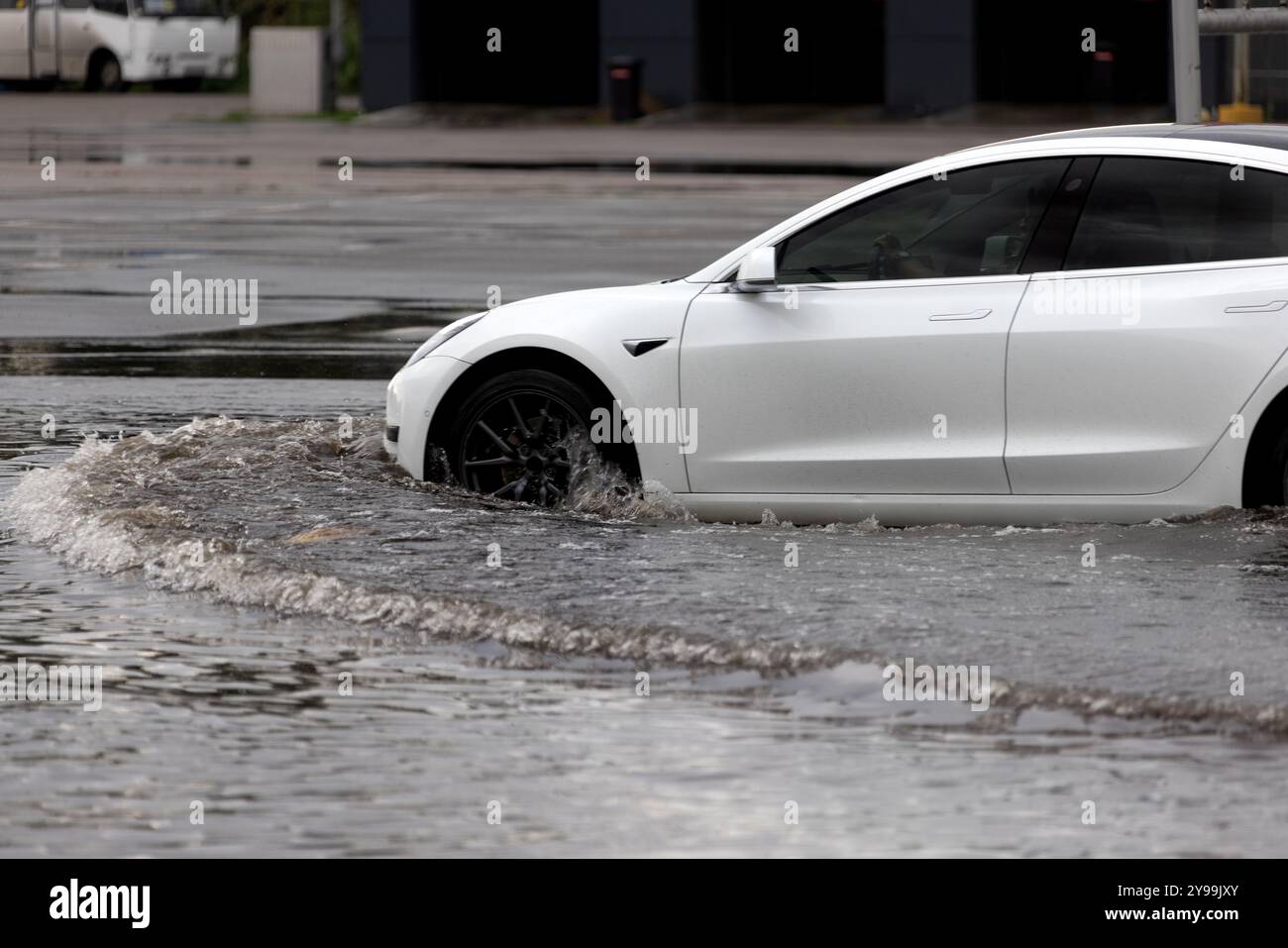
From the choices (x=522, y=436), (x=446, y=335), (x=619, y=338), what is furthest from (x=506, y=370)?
(x=619, y=338)

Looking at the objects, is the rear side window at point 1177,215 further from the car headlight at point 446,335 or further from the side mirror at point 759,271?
the car headlight at point 446,335

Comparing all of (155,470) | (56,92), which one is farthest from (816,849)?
(56,92)

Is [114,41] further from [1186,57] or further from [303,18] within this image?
[1186,57]

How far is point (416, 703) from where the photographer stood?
6.55 m

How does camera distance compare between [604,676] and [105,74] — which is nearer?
[604,676]

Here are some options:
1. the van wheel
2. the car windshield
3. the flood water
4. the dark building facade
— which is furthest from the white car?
the van wheel

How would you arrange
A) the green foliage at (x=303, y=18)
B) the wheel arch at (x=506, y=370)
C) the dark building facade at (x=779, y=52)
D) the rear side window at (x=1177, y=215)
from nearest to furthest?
the rear side window at (x=1177, y=215) → the wheel arch at (x=506, y=370) → the dark building facade at (x=779, y=52) → the green foliage at (x=303, y=18)

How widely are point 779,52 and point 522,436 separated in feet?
135

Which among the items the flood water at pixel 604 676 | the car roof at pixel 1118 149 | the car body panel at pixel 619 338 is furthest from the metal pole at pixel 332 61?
the car roof at pixel 1118 149

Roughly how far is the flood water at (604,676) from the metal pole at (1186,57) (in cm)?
480

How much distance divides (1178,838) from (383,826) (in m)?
1.74

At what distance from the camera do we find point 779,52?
4938 centimetres

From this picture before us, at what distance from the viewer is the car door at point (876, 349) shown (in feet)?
27.3

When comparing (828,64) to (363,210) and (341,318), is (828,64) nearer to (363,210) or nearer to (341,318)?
(363,210)
